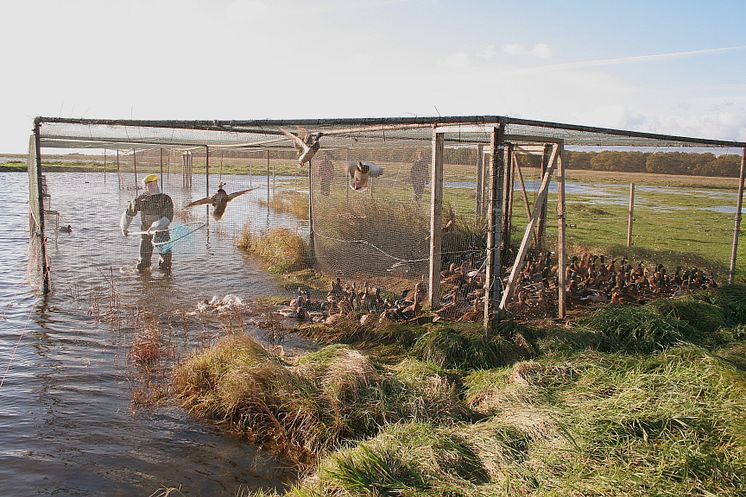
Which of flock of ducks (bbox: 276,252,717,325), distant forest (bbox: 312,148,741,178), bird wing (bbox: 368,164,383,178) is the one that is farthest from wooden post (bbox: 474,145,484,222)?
bird wing (bbox: 368,164,383,178)

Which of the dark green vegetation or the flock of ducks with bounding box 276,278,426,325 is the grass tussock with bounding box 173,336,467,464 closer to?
the dark green vegetation

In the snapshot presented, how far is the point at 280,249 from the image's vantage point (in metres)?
13.6

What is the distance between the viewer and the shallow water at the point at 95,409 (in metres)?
5.22

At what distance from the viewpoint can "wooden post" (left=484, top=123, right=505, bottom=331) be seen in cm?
729

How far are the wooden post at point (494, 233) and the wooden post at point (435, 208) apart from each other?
0.96 meters

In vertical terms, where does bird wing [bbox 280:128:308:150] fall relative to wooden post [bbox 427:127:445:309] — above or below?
above

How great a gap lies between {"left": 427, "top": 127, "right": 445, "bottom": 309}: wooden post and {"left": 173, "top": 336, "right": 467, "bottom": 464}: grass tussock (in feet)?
7.52

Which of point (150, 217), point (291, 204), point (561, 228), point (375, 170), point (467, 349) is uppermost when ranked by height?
point (375, 170)

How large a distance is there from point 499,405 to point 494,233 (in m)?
2.39

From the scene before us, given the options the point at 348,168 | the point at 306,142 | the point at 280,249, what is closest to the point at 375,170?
the point at 348,168

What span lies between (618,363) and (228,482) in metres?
4.19

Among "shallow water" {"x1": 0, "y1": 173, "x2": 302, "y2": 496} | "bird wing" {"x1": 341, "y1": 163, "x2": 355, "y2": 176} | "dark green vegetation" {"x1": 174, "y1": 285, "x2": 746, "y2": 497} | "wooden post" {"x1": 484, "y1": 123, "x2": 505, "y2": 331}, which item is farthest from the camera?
"bird wing" {"x1": 341, "y1": 163, "x2": 355, "y2": 176}

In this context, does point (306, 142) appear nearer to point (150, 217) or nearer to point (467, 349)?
point (467, 349)

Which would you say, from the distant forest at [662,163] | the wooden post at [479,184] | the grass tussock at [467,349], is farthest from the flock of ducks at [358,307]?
the distant forest at [662,163]
